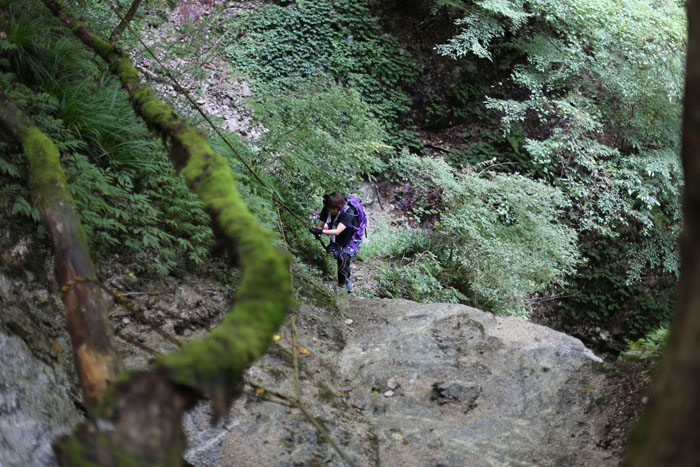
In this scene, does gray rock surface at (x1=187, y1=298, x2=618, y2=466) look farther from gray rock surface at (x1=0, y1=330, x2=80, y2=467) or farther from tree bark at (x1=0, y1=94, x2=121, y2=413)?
tree bark at (x1=0, y1=94, x2=121, y2=413)

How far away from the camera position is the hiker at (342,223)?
6.14 meters

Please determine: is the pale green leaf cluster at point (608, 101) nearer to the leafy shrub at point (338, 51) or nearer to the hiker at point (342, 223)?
the leafy shrub at point (338, 51)

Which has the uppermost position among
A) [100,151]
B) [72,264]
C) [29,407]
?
[100,151]

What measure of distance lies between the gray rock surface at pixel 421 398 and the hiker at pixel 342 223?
879mm

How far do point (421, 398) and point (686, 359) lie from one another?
3.95 metres

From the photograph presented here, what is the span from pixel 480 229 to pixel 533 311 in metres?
4.31

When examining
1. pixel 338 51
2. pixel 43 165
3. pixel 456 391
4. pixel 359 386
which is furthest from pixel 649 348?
pixel 338 51

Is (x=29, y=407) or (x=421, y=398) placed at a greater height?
(x=421, y=398)

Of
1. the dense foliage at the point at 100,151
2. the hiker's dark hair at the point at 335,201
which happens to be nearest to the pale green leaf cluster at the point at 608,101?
the hiker's dark hair at the point at 335,201

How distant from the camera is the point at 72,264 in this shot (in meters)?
2.63

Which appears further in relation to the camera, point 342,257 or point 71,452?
point 342,257

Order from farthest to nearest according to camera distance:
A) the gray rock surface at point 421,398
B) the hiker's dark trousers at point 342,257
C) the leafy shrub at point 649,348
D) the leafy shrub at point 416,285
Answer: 1. the leafy shrub at point 416,285
2. the hiker's dark trousers at point 342,257
3. the leafy shrub at point 649,348
4. the gray rock surface at point 421,398

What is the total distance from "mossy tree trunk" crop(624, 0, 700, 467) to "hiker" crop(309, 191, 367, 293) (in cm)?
496

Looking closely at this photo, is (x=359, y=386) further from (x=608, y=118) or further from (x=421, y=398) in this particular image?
(x=608, y=118)
